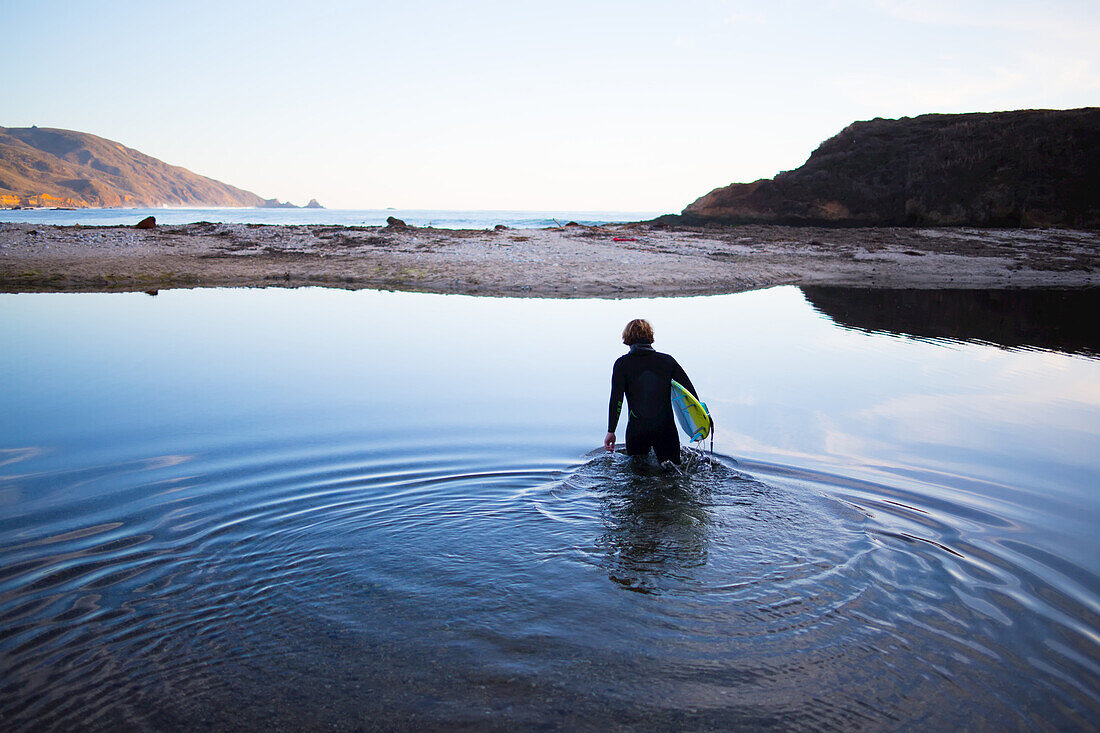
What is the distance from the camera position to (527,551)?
5809 millimetres

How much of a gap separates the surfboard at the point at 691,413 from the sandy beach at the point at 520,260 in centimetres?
1550

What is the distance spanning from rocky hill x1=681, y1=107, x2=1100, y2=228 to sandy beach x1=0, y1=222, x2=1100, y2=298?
22.6ft

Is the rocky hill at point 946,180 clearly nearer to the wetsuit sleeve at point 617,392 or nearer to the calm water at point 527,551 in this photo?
the calm water at point 527,551

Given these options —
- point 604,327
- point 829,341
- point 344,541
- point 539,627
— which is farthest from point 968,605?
point 604,327

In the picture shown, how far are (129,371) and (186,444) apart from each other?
4.63 m

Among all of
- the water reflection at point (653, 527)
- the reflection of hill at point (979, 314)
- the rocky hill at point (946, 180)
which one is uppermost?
the rocky hill at point (946, 180)

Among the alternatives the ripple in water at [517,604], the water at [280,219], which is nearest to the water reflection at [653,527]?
the ripple in water at [517,604]

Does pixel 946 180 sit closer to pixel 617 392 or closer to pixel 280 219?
pixel 617 392

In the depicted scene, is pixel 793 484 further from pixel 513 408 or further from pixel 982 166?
pixel 982 166

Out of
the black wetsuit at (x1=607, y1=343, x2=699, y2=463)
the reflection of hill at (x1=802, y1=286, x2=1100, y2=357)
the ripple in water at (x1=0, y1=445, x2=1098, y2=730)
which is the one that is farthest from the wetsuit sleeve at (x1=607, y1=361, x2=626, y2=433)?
the reflection of hill at (x1=802, y1=286, x2=1100, y2=357)

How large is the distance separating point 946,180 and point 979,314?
3323cm

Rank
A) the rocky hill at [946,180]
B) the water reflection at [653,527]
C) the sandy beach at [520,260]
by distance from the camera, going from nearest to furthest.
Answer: the water reflection at [653,527]
the sandy beach at [520,260]
the rocky hill at [946,180]

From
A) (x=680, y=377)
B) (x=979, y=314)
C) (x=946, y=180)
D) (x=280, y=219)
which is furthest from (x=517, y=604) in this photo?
(x=280, y=219)

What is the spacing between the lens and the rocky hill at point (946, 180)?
4406 cm
